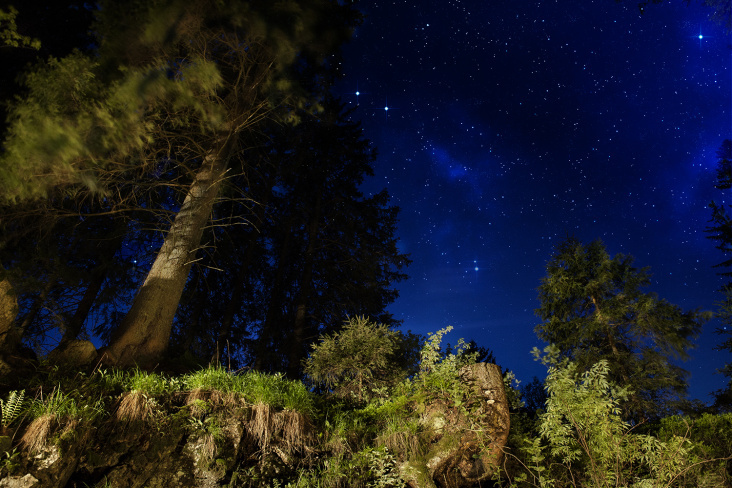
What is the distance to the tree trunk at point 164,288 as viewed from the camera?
15.4 ft

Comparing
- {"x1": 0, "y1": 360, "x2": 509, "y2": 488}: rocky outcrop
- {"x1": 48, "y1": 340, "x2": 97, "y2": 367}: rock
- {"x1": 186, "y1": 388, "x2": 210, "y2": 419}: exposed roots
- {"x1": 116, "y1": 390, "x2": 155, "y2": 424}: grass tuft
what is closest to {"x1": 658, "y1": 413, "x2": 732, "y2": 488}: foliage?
{"x1": 0, "y1": 360, "x2": 509, "y2": 488}: rocky outcrop

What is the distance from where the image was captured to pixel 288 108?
254 inches

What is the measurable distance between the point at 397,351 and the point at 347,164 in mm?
8489

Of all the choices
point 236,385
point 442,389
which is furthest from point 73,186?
point 442,389

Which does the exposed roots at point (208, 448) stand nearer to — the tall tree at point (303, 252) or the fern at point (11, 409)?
the fern at point (11, 409)

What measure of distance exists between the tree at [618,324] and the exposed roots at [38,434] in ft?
45.4

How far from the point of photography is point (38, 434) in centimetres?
255

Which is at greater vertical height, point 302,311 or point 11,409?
point 302,311

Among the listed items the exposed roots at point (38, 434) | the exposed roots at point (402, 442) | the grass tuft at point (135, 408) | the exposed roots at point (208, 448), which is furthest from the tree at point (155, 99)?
the exposed roots at point (402, 442)

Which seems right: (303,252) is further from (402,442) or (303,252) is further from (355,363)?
(402,442)

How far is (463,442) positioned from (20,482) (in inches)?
169

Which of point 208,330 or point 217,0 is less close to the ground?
point 217,0

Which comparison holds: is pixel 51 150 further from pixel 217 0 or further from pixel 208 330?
pixel 208 330

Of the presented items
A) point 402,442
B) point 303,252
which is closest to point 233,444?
point 402,442
